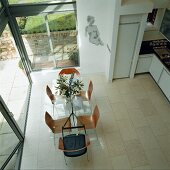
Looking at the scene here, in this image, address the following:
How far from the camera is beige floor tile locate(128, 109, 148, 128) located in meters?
4.65

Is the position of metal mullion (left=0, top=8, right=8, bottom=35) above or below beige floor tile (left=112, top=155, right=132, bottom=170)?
above

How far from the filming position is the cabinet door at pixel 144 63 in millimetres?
5510

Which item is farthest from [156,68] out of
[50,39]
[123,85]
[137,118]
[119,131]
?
[50,39]

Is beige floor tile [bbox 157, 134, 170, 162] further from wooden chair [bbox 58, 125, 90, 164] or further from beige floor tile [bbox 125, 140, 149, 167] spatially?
wooden chair [bbox 58, 125, 90, 164]

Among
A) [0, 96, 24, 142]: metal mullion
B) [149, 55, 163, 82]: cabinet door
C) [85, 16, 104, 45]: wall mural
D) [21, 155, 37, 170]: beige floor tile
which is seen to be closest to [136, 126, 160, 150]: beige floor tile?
[149, 55, 163, 82]: cabinet door

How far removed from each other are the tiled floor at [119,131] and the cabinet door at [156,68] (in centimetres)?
32

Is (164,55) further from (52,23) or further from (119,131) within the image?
(52,23)

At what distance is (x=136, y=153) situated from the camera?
410 cm

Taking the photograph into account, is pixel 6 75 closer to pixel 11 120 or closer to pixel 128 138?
pixel 11 120

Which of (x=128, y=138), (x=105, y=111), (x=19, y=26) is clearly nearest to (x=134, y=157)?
(x=128, y=138)

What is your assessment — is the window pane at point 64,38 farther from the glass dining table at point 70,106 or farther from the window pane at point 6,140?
the window pane at point 6,140

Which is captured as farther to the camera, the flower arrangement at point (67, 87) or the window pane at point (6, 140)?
the flower arrangement at point (67, 87)

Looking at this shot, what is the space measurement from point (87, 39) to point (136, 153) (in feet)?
11.0

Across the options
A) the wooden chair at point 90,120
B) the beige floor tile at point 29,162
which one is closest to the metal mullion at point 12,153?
the beige floor tile at point 29,162
